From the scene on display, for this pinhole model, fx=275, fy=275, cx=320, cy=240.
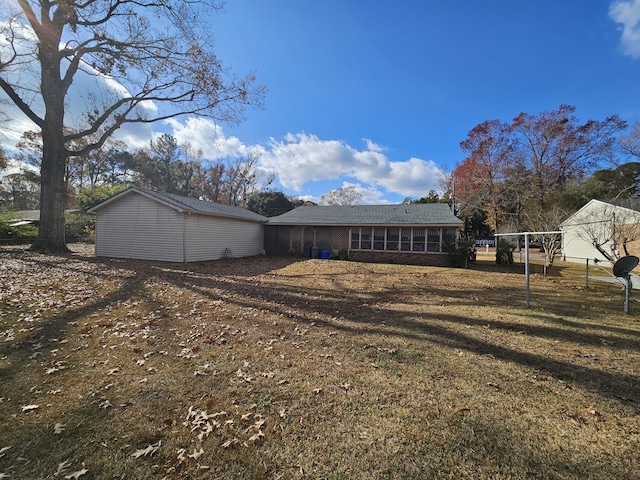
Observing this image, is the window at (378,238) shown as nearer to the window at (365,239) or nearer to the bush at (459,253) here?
the window at (365,239)

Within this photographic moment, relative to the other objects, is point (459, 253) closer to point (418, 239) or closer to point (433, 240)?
point (433, 240)

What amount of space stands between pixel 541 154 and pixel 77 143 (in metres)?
47.7

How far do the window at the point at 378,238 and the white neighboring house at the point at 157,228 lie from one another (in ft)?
28.9

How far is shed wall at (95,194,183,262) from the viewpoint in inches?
537

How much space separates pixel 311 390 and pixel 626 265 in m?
7.86

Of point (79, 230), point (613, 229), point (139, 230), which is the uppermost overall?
point (79, 230)

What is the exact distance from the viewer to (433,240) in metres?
16.1

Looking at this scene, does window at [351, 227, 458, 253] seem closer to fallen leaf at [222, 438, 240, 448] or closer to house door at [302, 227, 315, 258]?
house door at [302, 227, 315, 258]

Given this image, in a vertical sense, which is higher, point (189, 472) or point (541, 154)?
point (541, 154)

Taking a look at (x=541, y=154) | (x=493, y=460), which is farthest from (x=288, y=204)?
(x=493, y=460)

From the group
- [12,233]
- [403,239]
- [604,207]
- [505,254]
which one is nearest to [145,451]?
[403,239]

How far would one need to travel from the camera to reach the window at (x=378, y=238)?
17.2 meters

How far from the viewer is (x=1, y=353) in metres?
3.79

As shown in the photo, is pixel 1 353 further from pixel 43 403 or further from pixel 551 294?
pixel 551 294
